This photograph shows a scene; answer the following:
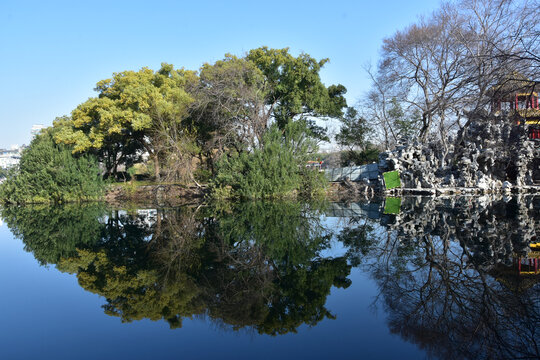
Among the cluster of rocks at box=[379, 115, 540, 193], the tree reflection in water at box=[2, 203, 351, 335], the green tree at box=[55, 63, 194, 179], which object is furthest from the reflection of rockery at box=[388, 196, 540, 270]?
the green tree at box=[55, 63, 194, 179]

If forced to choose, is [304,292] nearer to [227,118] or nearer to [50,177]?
[227,118]

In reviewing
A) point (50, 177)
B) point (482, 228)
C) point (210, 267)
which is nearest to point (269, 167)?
point (482, 228)

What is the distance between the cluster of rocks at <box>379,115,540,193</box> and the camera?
17.5 m

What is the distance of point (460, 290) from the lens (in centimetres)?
425

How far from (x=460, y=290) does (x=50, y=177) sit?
68.6 feet

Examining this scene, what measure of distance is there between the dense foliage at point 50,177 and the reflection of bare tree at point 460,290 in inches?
692

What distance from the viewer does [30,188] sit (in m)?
20.2

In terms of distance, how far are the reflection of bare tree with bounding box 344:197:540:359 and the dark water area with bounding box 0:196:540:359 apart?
17 millimetres

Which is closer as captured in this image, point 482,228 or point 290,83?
point 482,228

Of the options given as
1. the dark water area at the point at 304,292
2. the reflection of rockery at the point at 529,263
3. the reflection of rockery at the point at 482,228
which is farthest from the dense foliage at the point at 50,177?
A: the reflection of rockery at the point at 529,263

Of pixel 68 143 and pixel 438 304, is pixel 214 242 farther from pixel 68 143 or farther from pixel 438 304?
pixel 68 143

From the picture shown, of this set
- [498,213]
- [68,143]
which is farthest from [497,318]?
[68,143]

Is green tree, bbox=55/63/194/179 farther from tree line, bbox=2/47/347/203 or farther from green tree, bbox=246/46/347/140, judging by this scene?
green tree, bbox=246/46/347/140

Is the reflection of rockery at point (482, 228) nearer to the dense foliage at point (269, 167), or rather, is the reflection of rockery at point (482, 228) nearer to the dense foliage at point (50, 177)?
the dense foliage at point (269, 167)
